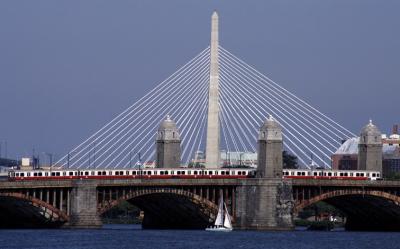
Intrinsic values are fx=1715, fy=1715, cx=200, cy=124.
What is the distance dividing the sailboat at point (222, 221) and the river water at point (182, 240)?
210cm

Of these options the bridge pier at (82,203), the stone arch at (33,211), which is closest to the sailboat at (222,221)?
the bridge pier at (82,203)

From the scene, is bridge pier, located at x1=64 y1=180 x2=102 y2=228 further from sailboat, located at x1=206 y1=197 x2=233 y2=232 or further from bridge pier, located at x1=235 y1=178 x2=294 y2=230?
bridge pier, located at x1=235 y1=178 x2=294 y2=230

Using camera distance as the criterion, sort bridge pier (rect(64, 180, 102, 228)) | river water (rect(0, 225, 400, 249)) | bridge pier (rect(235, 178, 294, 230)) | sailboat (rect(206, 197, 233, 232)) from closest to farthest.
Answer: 1. river water (rect(0, 225, 400, 249))
2. bridge pier (rect(64, 180, 102, 228))
3. sailboat (rect(206, 197, 233, 232))
4. bridge pier (rect(235, 178, 294, 230))

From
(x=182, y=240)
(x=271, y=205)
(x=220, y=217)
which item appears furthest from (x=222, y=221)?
(x=182, y=240)

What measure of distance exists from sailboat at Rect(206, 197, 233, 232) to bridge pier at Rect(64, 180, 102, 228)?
1429 centimetres

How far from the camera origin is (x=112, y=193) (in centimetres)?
19550

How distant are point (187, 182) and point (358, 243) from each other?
89.7ft

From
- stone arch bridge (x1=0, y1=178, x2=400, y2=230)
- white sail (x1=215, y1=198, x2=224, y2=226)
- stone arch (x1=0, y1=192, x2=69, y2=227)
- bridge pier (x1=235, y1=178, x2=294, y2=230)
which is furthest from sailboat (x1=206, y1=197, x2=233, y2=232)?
stone arch (x1=0, y1=192, x2=69, y2=227)

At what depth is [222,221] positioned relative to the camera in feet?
645

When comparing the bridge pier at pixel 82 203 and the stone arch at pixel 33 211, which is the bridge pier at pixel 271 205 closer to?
the bridge pier at pixel 82 203

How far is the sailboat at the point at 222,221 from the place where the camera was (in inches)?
7672

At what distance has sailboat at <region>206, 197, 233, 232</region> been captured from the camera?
639 ft

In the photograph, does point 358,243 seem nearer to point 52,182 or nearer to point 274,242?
point 274,242

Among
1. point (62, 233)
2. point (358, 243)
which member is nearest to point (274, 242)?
point (358, 243)
